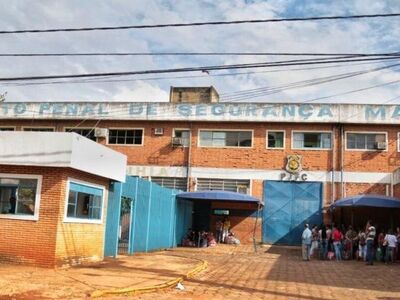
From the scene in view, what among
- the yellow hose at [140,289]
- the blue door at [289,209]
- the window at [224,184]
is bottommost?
the yellow hose at [140,289]

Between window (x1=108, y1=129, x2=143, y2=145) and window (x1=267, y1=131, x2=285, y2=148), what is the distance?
8.06 metres

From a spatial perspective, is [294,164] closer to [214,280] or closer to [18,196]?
[214,280]

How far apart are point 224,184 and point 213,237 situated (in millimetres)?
3876

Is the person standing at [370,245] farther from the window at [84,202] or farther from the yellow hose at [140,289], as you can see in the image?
the window at [84,202]

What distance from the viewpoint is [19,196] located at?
53.9 ft

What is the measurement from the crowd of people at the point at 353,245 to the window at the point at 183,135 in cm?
1068

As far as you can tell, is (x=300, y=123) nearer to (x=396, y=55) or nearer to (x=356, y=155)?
(x=356, y=155)

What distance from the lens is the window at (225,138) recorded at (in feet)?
117

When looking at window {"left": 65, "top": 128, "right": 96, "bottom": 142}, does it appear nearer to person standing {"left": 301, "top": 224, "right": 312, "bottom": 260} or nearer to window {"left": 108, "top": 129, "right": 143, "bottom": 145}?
window {"left": 108, "top": 129, "right": 143, "bottom": 145}

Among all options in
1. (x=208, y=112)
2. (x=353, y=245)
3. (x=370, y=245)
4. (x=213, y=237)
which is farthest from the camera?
(x=208, y=112)

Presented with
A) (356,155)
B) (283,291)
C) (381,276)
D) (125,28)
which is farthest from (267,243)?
(125,28)

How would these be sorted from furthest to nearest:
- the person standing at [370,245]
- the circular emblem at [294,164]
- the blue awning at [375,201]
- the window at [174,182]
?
the window at [174,182]
the circular emblem at [294,164]
the blue awning at [375,201]
the person standing at [370,245]

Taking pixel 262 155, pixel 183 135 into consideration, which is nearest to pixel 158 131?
pixel 183 135

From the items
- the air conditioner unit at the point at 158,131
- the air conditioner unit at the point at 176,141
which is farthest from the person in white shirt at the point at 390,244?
the air conditioner unit at the point at 158,131
